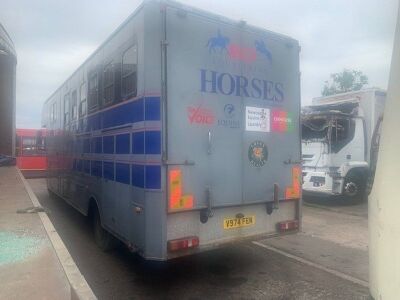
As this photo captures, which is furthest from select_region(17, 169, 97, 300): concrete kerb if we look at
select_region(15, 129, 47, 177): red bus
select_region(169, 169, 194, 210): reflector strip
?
select_region(15, 129, 47, 177): red bus

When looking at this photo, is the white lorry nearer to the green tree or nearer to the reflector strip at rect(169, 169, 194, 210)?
the reflector strip at rect(169, 169, 194, 210)

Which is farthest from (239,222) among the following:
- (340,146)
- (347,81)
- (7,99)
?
(347,81)

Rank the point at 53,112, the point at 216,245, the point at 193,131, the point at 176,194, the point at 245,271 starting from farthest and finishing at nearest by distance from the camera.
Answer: the point at 53,112
the point at 245,271
the point at 216,245
the point at 193,131
the point at 176,194

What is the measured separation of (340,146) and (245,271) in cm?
685

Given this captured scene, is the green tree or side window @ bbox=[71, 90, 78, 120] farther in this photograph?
the green tree

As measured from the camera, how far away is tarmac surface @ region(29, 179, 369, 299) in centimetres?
479

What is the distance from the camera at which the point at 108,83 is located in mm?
5766

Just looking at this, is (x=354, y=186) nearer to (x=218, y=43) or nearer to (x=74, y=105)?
(x=218, y=43)

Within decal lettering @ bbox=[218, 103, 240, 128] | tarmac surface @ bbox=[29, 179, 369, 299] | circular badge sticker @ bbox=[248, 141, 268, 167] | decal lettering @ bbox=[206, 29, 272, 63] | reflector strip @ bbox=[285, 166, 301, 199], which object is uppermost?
decal lettering @ bbox=[206, 29, 272, 63]

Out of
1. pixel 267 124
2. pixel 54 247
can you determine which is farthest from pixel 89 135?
pixel 267 124

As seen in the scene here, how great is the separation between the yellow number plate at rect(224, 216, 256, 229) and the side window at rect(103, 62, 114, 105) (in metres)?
2.48

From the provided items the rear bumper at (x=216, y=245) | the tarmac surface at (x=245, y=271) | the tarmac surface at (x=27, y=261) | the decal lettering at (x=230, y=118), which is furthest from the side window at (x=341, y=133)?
the tarmac surface at (x=27, y=261)

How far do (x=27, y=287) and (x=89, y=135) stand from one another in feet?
12.7

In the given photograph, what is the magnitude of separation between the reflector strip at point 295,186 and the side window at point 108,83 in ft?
9.81
